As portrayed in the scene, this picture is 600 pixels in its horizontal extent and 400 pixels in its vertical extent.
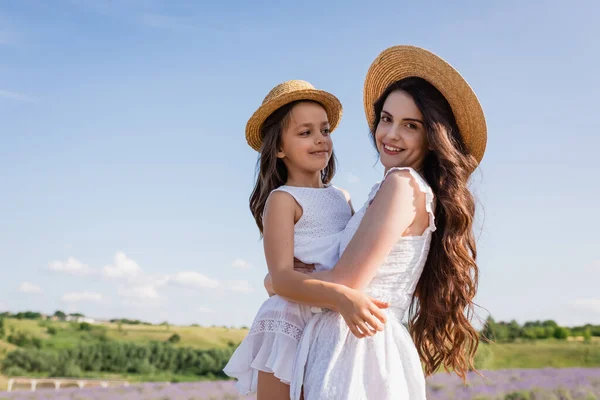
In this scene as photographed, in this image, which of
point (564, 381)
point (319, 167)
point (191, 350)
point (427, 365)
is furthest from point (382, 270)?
point (191, 350)

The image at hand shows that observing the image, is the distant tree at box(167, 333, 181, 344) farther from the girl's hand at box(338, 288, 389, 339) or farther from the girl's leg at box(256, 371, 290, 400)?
the girl's hand at box(338, 288, 389, 339)

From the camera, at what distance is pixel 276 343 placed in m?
2.87

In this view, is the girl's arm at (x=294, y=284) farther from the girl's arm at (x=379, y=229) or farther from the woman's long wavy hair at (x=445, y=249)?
the woman's long wavy hair at (x=445, y=249)

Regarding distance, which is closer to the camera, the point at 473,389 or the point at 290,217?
the point at 290,217

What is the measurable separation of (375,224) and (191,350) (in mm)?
9138

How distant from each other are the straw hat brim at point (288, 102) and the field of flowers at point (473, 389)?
405 cm

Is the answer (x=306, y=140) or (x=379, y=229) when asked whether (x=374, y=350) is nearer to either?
(x=379, y=229)

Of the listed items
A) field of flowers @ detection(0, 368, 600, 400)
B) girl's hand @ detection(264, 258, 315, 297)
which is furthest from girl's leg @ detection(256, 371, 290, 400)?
field of flowers @ detection(0, 368, 600, 400)

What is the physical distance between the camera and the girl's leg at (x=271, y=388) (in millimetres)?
2848

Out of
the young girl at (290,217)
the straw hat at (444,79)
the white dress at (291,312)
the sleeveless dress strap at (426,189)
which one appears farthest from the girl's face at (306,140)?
the sleeveless dress strap at (426,189)

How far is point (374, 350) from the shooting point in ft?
8.87

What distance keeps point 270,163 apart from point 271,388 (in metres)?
1.09

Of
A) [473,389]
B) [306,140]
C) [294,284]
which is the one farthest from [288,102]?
[473,389]

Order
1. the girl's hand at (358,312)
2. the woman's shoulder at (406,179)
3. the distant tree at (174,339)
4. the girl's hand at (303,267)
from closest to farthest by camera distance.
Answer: the girl's hand at (358,312) < the woman's shoulder at (406,179) < the girl's hand at (303,267) < the distant tree at (174,339)
